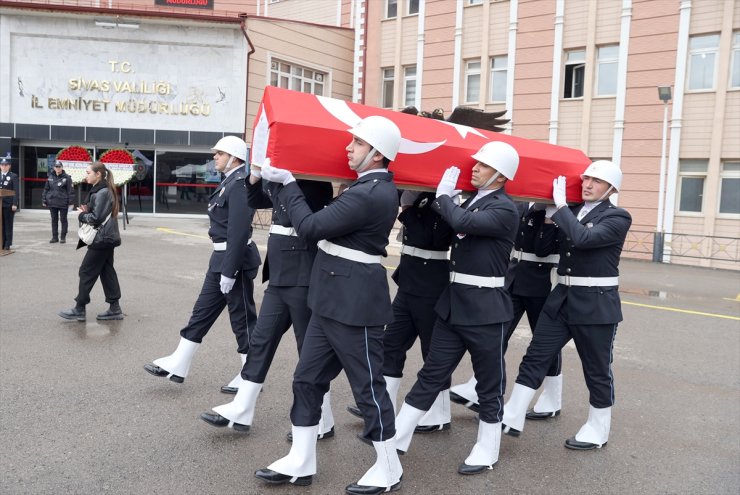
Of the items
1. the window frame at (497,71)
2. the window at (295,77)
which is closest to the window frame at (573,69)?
the window frame at (497,71)

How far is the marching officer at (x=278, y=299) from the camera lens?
420 centimetres

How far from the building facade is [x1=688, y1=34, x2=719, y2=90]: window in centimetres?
3

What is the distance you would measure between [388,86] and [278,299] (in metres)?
23.7

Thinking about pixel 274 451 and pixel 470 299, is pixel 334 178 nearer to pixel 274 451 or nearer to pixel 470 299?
pixel 470 299

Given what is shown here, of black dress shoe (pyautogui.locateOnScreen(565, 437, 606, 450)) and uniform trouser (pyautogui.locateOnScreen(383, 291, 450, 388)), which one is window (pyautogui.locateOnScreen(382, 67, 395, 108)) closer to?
uniform trouser (pyautogui.locateOnScreen(383, 291, 450, 388))

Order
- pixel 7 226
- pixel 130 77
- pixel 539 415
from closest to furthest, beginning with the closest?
pixel 539 415
pixel 7 226
pixel 130 77

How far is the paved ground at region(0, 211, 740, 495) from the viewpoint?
12.5 ft

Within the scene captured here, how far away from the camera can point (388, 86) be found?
26.9 meters

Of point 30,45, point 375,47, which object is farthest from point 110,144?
point 375,47

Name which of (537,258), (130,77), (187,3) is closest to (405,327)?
(537,258)

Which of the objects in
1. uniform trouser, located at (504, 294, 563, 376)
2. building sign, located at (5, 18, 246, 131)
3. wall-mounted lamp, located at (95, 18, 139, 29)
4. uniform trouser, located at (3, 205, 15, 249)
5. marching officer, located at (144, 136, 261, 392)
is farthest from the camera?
wall-mounted lamp, located at (95, 18, 139, 29)

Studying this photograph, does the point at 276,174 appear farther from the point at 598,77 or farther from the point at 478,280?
the point at 598,77

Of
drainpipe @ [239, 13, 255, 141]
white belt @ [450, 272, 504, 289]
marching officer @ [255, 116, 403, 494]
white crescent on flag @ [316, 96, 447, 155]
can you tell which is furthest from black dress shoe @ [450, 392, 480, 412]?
drainpipe @ [239, 13, 255, 141]

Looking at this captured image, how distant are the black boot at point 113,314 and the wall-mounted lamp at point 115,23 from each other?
1896 centimetres
